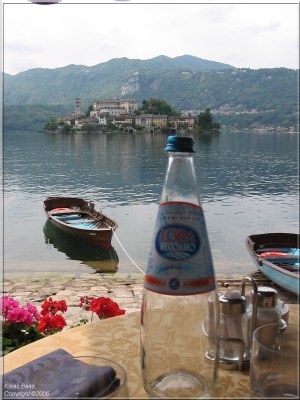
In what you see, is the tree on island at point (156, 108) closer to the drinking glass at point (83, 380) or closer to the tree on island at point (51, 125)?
the tree on island at point (51, 125)

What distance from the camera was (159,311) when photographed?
21.3 inches

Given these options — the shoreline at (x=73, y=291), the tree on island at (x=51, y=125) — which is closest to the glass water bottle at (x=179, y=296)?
the shoreline at (x=73, y=291)

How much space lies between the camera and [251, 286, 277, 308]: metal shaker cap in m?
0.59

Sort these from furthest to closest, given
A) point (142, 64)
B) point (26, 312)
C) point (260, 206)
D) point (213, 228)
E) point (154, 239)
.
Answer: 1. point (142, 64)
2. point (260, 206)
3. point (213, 228)
4. point (26, 312)
5. point (154, 239)

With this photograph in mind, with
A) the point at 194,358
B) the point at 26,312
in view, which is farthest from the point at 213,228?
the point at 194,358

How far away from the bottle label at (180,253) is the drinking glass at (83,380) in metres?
0.10

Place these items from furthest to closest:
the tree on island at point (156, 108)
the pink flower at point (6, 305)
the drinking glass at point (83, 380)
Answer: the tree on island at point (156, 108), the pink flower at point (6, 305), the drinking glass at point (83, 380)

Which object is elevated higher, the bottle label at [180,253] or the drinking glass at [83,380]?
the bottle label at [180,253]

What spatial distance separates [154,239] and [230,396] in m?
0.22

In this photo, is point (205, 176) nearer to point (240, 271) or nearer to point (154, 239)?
point (240, 271)

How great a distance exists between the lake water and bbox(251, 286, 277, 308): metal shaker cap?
0.16 metres

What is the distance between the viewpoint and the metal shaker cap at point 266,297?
586 mm

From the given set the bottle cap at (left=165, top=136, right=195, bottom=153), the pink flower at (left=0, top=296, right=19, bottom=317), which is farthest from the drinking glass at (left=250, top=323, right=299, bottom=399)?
the pink flower at (left=0, top=296, right=19, bottom=317)

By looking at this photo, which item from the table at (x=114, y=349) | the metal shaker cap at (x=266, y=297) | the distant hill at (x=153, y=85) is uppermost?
the distant hill at (x=153, y=85)
